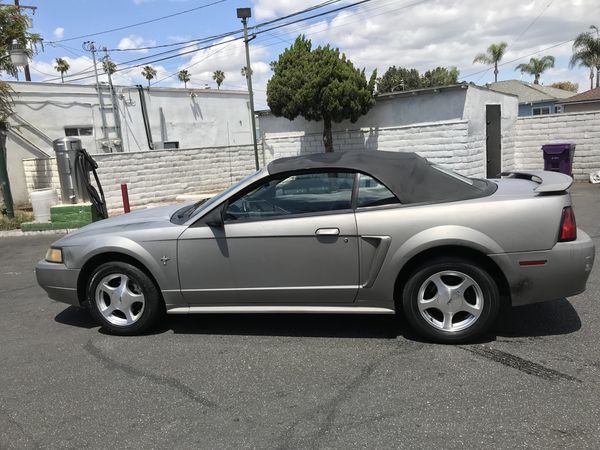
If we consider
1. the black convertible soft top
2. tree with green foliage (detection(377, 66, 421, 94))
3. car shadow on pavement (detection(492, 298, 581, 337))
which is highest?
tree with green foliage (detection(377, 66, 421, 94))

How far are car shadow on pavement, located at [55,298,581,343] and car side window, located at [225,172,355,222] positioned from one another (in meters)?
1.07

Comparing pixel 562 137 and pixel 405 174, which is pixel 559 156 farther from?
pixel 405 174

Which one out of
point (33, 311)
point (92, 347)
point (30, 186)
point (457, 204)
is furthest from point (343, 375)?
point (30, 186)

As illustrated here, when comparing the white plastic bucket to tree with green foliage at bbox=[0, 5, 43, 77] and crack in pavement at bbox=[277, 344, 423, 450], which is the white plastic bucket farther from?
crack in pavement at bbox=[277, 344, 423, 450]

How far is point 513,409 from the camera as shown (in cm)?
305

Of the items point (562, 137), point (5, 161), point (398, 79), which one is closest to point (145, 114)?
point (5, 161)

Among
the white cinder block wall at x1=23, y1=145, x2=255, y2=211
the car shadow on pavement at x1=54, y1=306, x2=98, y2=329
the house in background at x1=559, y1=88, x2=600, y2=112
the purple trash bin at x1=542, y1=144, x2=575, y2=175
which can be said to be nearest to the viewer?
the car shadow on pavement at x1=54, y1=306, x2=98, y2=329

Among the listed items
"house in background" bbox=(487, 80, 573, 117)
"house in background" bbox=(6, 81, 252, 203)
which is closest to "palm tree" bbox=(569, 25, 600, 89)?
"house in background" bbox=(487, 80, 573, 117)

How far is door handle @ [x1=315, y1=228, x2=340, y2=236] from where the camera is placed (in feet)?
13.0

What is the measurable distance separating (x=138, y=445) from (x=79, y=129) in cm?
2119

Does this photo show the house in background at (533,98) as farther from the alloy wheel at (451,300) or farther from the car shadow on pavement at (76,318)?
the car shadow on pavement at (76,318)

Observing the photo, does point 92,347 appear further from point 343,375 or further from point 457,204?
point 457,204

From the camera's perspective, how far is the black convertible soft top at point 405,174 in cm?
400

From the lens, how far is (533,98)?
1629 inches
